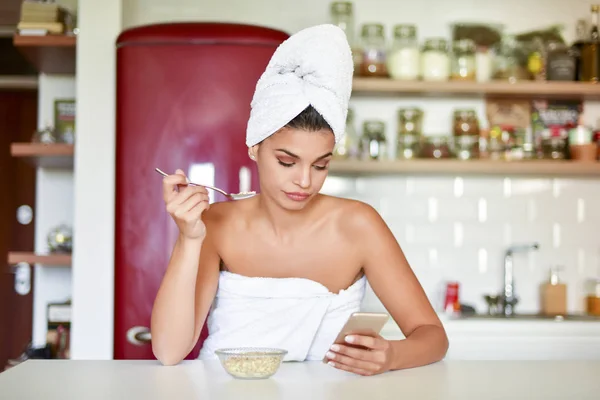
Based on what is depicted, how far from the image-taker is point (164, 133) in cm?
294

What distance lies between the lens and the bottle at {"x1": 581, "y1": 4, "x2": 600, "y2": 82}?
354 cm

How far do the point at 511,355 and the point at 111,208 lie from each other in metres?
1.68

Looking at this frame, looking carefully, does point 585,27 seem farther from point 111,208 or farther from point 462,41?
A: point 111,208

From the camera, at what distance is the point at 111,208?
312 centimetres

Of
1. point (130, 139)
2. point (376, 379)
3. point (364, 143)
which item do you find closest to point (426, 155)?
point (364, 143)

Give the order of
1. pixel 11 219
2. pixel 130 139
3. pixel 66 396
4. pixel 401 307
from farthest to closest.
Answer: pixel 11 219, pixel 130 139, pixel 401 307, pixel 66 396

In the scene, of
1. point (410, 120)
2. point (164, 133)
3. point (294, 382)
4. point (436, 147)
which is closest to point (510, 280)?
point (436, 147)

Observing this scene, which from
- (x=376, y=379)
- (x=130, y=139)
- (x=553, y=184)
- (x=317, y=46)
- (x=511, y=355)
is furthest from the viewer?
(x=553, y=184)

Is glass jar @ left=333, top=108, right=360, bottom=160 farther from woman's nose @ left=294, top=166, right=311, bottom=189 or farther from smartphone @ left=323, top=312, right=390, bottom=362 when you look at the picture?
smartphone @ left=323, top=312, right=390, bottom=362

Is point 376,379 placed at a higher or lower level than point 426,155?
lower

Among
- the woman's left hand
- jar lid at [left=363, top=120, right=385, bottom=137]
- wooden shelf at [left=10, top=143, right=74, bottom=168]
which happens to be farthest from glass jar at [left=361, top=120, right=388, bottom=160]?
the woman's left hand

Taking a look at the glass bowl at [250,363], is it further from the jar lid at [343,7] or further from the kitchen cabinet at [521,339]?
the jar lid at [343,7]

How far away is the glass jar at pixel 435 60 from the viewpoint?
345cm

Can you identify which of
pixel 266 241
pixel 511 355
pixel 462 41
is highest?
pixel 462 41
